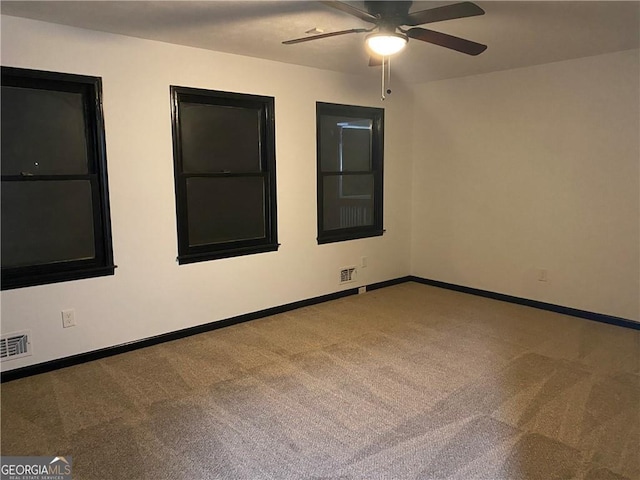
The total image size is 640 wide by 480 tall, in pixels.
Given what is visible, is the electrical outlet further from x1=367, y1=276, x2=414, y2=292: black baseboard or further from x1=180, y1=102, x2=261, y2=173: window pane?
x1=367, y1=276, x2=414, y2=292: black baseboard

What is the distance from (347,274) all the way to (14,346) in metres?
3.13

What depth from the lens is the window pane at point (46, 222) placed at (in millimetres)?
3264

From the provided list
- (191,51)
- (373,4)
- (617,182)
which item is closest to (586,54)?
(617,182)

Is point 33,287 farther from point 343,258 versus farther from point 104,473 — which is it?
point 343,258

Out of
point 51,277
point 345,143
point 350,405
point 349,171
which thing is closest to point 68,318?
point 51,277

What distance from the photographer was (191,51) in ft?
12.7

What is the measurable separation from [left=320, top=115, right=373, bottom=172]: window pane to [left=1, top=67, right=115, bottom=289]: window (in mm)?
2247

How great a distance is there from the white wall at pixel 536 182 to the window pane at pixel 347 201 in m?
0.72

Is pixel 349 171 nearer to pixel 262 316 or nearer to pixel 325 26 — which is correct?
pixel 262 316

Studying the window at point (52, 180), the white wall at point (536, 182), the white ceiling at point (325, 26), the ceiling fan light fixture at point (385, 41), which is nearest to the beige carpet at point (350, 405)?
the white wall at point (536, 182)

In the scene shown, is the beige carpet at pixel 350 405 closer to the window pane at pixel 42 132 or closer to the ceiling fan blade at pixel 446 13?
the window pane at pixel 42 132

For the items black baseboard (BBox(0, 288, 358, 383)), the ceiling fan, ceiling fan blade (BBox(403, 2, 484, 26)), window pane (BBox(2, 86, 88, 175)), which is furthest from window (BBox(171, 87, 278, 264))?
ceiling fan blade (BBox(403, 2, 484, 26))

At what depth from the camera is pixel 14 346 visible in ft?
10.6

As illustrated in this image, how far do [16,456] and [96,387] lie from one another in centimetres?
75
